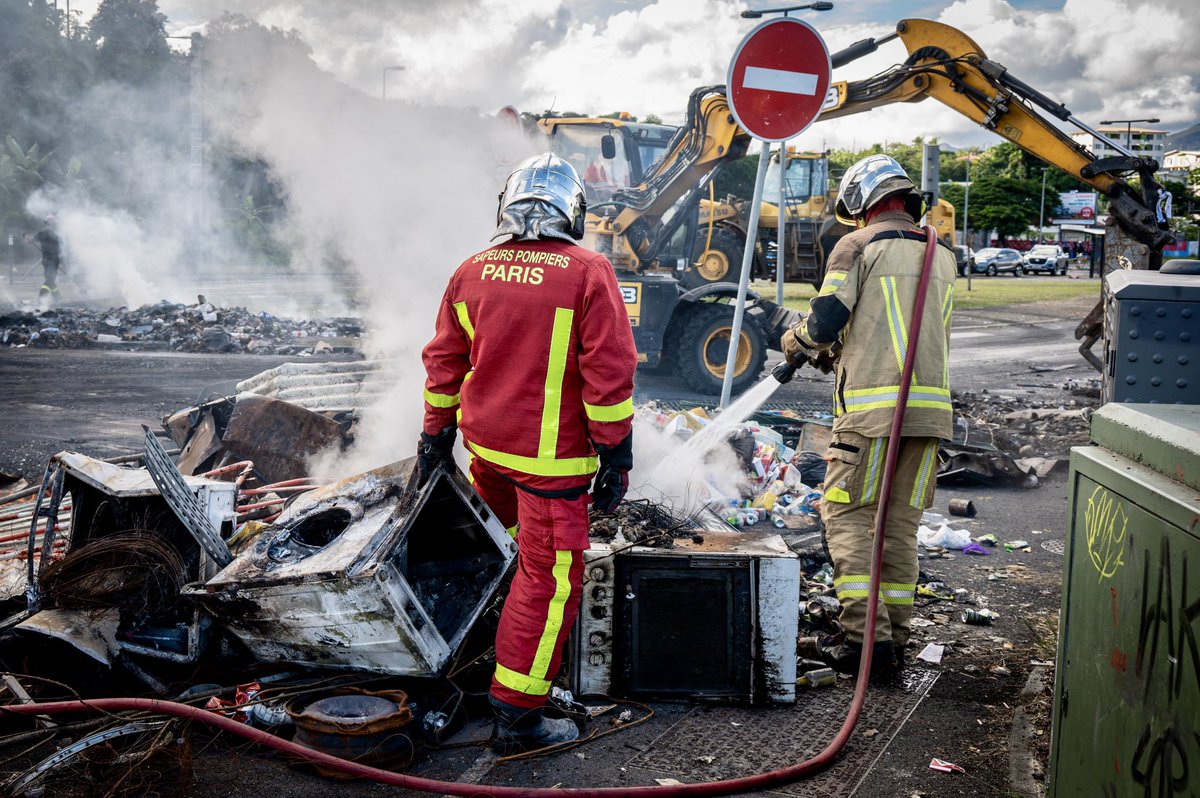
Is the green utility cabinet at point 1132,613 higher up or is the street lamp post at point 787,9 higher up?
the street lamp post at point 787,9

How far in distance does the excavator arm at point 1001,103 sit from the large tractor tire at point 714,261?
10.2ft

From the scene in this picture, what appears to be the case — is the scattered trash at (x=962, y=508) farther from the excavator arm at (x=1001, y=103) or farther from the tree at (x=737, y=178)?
the tree at (x=737, y=178)

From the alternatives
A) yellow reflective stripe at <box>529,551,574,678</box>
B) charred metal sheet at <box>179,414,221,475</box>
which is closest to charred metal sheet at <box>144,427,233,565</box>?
yellow reflective stripe at <box>529,551,574,678</box>

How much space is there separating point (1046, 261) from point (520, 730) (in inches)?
1751

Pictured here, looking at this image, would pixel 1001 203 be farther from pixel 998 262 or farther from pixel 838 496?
pixel 838 496

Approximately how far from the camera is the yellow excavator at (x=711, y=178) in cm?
852

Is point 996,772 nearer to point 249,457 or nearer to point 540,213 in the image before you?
point 540,213

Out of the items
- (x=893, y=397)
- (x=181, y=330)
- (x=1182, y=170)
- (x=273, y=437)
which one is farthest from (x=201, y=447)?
(x=1182, y=170)

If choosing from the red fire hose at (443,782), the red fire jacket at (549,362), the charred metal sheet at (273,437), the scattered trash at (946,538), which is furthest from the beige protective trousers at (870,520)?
the charred metal sheet at (273,437)

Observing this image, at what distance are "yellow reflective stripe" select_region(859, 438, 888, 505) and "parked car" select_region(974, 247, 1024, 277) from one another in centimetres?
4124

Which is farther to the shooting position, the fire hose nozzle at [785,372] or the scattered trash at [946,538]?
the scattered trash at [946,538]

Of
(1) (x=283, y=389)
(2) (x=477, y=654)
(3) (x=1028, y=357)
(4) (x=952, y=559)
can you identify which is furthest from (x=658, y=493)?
(3) (x=1028, y=357)

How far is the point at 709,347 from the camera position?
34.4 feet

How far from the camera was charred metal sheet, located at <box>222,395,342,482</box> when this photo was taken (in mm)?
5551
